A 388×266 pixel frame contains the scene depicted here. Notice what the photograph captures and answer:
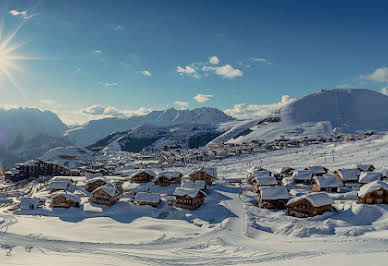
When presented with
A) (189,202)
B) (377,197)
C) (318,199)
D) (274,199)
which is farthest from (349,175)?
(189,202)

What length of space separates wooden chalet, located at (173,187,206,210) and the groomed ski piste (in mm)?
1501

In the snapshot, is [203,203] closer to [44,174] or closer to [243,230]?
[243,230]

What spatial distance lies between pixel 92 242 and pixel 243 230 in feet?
56.7

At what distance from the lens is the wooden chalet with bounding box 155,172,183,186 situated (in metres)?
63.2

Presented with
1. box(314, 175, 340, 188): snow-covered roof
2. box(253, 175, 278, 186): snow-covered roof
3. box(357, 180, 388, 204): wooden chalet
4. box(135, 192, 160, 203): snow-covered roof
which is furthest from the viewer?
box(253, 175, 278, 186): snow-covered roof

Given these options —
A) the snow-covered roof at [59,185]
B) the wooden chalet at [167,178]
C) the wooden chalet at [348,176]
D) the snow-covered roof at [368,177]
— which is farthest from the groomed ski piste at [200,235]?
the snow-covered roof at [59,185]

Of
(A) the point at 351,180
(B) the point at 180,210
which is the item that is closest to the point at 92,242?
(B) the point at 180,210

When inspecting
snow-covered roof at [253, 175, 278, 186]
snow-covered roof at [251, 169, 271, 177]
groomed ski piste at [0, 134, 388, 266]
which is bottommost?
groomed ski piste at [0, 134, 388, 266]

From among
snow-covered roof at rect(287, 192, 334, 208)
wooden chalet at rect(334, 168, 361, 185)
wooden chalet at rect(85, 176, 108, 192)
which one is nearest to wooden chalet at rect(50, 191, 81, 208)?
wooden chalet at rect(85, 176, 108, 192)

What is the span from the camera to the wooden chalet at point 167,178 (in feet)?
207

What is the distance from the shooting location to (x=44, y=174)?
3871 inches

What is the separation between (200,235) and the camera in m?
32.9

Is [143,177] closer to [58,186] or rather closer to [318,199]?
[58,186]

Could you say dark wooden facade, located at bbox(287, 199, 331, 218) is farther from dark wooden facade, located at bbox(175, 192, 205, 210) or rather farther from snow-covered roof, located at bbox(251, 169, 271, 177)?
snow-covered roof, located at bbox(251, 169, 271, 177)
